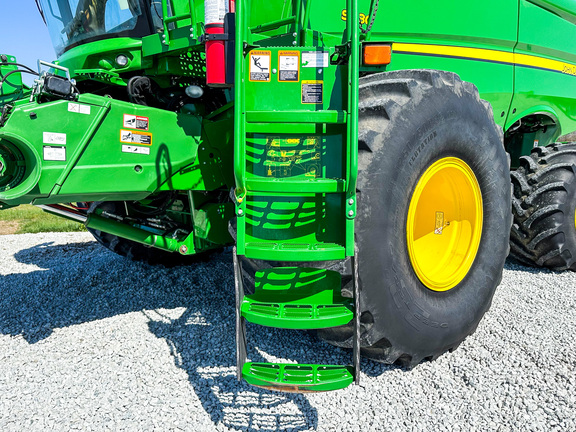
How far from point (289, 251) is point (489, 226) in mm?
1415

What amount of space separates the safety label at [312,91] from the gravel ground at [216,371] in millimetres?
1379

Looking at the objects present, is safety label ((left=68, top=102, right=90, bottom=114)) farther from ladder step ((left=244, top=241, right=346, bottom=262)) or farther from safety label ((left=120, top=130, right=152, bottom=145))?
ladder step ((left=244, top=241, right=346, bottom=262))

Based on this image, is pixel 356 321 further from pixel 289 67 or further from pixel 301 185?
pixel 289 67

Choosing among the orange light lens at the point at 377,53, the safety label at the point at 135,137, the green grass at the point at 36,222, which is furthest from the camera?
the green grass at the point at 36,222

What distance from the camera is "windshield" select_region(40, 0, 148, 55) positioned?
2697mm

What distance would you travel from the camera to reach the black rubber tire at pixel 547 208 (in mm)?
3660

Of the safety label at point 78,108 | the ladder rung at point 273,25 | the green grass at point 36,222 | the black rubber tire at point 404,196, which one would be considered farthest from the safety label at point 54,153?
the green grass at point 36,222

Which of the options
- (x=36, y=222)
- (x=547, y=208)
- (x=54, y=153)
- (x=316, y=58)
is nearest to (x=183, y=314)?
(x=54, y=153)

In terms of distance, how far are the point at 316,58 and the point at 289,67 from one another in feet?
0.42

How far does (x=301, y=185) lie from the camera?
1861 millimetres

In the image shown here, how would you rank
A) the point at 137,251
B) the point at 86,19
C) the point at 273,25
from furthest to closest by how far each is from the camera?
the point at 137,251 → the point at 86,19 → the point at 273,25

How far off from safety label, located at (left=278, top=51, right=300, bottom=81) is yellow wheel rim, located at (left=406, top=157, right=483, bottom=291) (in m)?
0.95

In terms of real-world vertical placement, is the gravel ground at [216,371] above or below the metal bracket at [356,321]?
below

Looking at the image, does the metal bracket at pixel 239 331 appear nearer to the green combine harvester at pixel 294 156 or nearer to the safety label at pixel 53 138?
the green combine harvester at pixel 294 156
